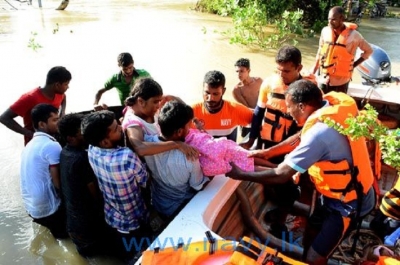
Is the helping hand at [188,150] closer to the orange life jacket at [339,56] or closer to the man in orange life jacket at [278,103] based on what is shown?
the man in orange life jacket at [278,103]

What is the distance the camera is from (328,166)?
1.98m

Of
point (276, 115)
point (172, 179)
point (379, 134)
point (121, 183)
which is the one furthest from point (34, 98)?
point (379, 134)

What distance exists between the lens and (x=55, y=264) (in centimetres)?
325

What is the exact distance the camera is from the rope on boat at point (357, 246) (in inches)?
99.7

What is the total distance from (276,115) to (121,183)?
1270mm

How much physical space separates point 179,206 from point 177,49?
354 inches

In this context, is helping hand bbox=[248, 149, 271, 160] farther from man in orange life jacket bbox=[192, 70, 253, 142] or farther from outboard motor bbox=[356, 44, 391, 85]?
outboard motor bbox=[356, 44, 391, 85]

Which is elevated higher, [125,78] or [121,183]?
[125,78]

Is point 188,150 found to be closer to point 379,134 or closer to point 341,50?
point 379,134

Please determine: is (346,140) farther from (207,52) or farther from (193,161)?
(207,52)

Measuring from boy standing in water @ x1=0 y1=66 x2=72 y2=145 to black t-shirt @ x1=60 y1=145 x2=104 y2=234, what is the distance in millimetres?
1029

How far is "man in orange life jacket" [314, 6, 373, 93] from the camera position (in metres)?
4.54

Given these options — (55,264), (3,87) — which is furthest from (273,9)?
(55,264)

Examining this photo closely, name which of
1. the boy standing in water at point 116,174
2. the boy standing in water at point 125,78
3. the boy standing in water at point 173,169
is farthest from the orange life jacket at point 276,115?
the boy standing in water at point 125,78
